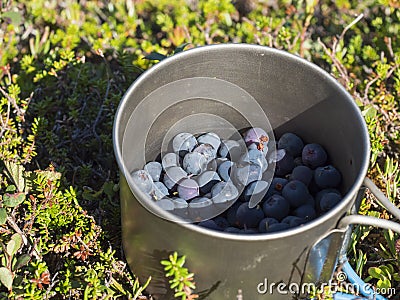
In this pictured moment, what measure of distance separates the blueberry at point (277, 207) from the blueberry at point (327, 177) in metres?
0.13

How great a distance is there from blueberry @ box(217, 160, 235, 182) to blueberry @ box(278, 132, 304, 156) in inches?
7.1

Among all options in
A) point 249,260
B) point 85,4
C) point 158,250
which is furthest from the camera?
point 85,4

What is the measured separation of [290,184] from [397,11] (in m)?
1.35

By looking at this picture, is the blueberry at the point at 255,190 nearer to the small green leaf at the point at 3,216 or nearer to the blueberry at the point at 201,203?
the blueberry at the point at 201,203

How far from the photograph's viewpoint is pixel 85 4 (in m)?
2.92

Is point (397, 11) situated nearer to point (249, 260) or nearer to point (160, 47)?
point (160, 47)

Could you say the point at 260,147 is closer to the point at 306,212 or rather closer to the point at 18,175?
the point at 306,212

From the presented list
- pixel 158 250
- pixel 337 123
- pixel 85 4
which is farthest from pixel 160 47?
pixel 158 250

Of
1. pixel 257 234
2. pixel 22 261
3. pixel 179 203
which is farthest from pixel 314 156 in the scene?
pixel 22 261

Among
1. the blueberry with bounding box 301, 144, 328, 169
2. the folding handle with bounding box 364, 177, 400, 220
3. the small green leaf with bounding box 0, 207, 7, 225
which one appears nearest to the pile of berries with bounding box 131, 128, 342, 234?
the blueberry with bounding box 301, 144, 328, 169

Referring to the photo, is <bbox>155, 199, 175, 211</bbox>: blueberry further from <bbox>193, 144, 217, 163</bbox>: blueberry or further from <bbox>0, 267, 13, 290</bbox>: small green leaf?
<bbox>0, 267, 13, 290</bbox>: small green leaf

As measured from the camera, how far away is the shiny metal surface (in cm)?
137

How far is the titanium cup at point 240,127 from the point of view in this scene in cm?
138

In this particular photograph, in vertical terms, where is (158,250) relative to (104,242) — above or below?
above
